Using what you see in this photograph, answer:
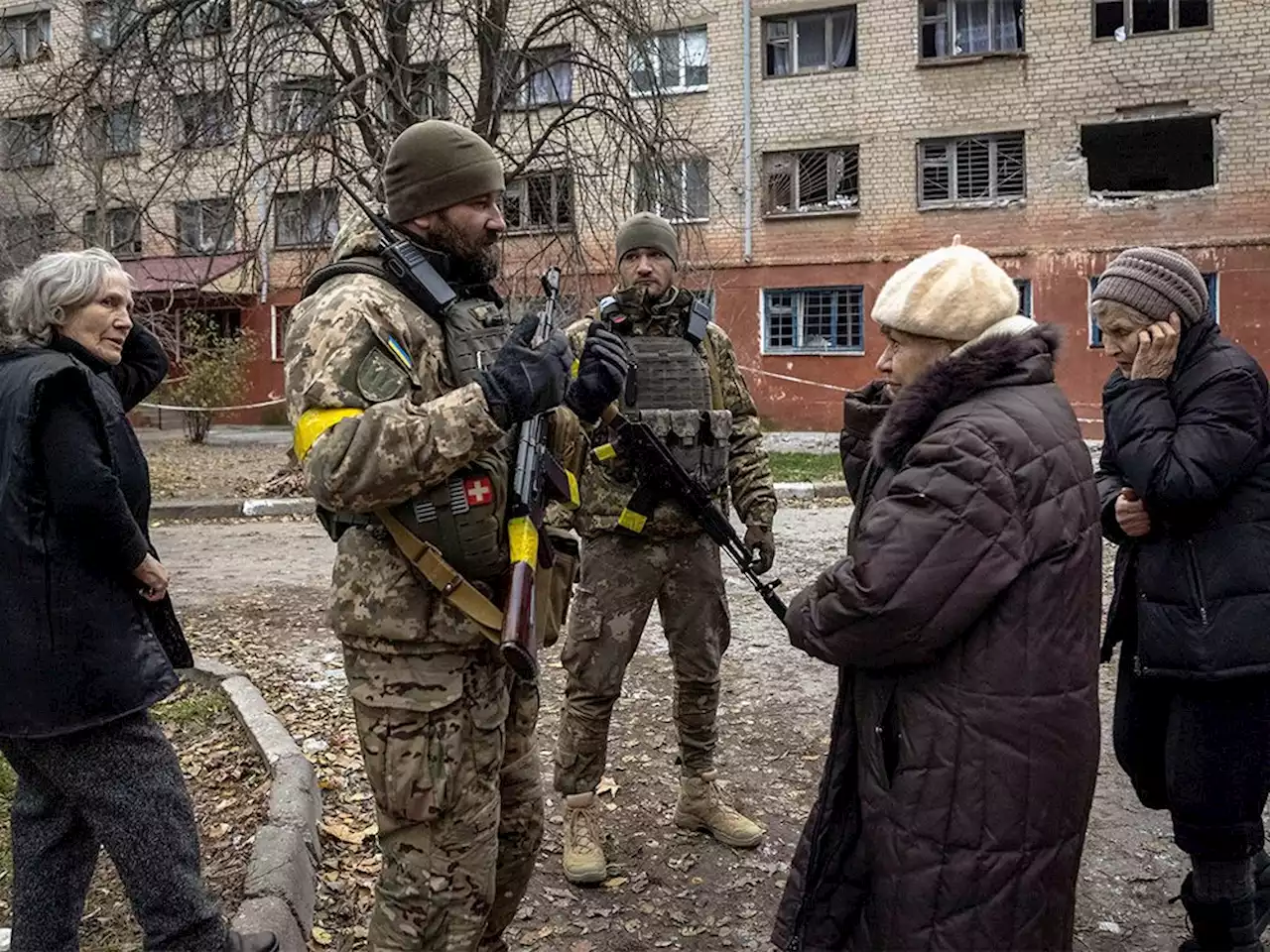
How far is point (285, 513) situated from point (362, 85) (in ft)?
14.6

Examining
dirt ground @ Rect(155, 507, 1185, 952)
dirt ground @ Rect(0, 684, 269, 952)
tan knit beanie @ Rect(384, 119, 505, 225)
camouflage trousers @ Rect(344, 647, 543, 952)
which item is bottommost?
dirt ground @ Rect(155, 507, 1185, 952)

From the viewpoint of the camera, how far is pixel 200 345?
1789 cm

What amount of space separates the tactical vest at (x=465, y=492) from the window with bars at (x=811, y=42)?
771 inches

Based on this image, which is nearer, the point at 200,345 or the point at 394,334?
the point at 394,334

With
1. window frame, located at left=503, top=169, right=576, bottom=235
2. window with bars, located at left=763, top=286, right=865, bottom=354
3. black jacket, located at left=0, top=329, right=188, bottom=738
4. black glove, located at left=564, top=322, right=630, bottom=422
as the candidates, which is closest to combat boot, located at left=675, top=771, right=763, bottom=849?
black glove, located at left=564, top=322, right=630, bottom=422

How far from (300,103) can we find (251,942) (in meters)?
9.51

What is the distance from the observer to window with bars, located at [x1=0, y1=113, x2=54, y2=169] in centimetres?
1047

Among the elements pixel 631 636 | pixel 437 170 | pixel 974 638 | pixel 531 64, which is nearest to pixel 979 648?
pixel 974 638

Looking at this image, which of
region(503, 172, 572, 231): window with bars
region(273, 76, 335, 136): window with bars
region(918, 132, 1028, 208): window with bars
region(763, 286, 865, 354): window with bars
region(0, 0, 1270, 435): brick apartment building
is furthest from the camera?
region(763, 286, 865, 354): window with bars

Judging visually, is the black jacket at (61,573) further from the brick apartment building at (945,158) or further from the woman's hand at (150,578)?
the brick apartment building at (945,158)

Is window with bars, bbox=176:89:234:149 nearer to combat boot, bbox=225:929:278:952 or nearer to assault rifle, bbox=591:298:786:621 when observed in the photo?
assault rifle, bbox=591:298:786:621

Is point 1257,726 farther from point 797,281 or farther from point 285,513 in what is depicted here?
point 797,281

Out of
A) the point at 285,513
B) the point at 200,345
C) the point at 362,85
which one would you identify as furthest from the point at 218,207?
the point at 200,345

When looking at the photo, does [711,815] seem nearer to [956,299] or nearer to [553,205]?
[956,299]
